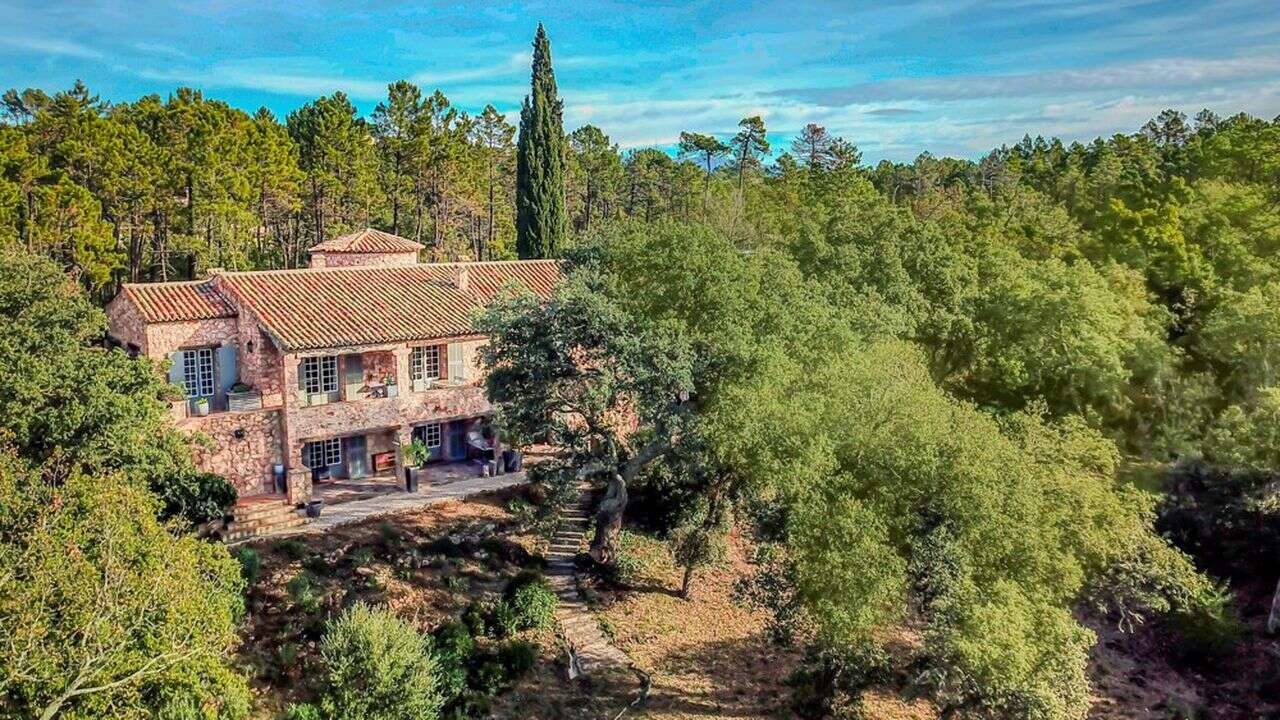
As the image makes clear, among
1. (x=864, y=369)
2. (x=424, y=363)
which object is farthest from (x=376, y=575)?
(x=864, y=369)

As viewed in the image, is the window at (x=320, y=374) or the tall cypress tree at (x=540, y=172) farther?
the tall cypress tree at (x=540, y=172)

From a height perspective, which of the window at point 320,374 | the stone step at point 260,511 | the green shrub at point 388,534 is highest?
the window at point 320,374

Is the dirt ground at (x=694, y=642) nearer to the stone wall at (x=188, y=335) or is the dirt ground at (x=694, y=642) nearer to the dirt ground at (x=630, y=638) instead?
the dirt ground at (x=630, y=638)

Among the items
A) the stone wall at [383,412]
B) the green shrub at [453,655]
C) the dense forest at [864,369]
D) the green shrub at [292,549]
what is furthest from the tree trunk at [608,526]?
the green shrub at [292,549]

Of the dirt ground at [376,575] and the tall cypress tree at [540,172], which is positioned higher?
the tall cypress tree at [540,172]

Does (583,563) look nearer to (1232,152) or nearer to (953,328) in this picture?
(953,328)

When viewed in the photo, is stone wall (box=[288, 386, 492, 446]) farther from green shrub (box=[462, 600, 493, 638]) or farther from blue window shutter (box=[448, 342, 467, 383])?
green shrub (box=[462, 600, 493, 638])

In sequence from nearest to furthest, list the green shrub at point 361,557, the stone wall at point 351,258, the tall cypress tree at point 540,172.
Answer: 1. the green shrub at point 361,557
2. the stone wall at point 351,258
3. the tall cypress tree at point 540,172

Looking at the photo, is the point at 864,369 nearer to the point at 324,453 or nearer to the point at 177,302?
the point at 324,453
